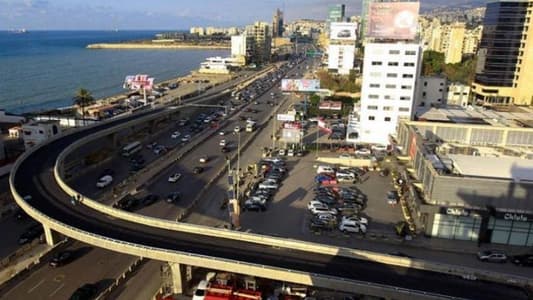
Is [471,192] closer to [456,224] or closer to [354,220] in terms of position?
[456,224]

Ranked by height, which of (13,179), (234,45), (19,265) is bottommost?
(19,265)

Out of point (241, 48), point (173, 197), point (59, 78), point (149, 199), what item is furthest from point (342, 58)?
point (149, 199)

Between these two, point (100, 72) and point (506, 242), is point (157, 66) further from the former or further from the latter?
Answer: point (506, 242)

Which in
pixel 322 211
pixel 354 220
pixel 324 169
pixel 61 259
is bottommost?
pixel 61 259

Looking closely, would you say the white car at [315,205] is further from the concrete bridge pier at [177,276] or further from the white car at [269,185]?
the concrete bridge pier at [177,276]

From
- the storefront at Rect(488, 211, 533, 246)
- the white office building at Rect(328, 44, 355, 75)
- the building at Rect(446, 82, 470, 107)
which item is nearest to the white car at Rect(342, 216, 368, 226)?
the storefront at Rect(488, 211, 533, 246)

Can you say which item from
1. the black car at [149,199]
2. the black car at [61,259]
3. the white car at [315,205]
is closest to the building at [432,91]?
the white car at [315,205]

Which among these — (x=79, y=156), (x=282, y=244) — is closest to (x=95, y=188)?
(x=79, y=156)
